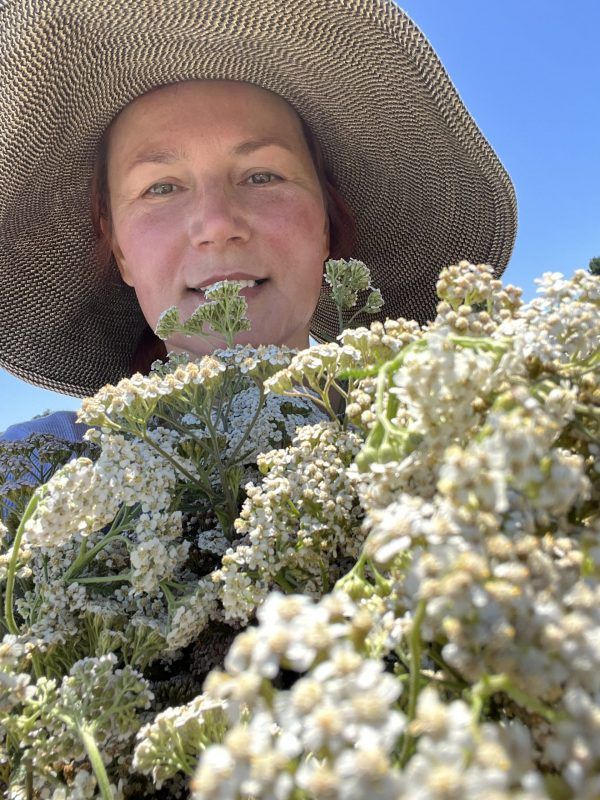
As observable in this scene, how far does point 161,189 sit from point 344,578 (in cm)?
155

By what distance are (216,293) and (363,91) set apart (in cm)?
115

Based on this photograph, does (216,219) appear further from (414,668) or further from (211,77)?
(414,668)

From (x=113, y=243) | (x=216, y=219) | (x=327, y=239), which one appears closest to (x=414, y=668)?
(x=216, y=219)

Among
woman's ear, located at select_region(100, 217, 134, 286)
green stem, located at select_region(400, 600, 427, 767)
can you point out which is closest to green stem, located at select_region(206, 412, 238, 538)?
green stem, located at select_region(400, 600, 427, 767)

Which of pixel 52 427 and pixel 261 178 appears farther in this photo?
pixel 52 427

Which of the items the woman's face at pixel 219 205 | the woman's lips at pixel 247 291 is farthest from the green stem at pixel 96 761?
the woman's lips at pixel 247 291

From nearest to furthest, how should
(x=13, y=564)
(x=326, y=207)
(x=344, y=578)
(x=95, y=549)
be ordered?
(x=344, y=578), (x=13, y=564), (x=95, y=549), (x=326, y=207)

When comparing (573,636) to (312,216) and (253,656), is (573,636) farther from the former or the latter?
(312,216)

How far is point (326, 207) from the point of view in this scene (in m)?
2.25

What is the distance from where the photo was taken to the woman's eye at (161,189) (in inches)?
71.0

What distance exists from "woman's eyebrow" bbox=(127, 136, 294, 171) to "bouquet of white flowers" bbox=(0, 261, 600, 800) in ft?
2.68

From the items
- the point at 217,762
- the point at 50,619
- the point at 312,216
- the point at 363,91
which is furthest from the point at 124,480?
the point at 363,91

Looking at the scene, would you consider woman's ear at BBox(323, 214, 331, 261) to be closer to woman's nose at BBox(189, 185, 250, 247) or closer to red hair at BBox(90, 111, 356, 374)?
red hair at BBox(90, 111, 356, 374)

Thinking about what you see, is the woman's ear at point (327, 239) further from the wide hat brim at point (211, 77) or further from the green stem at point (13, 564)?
the green stem at point (13, 564)
